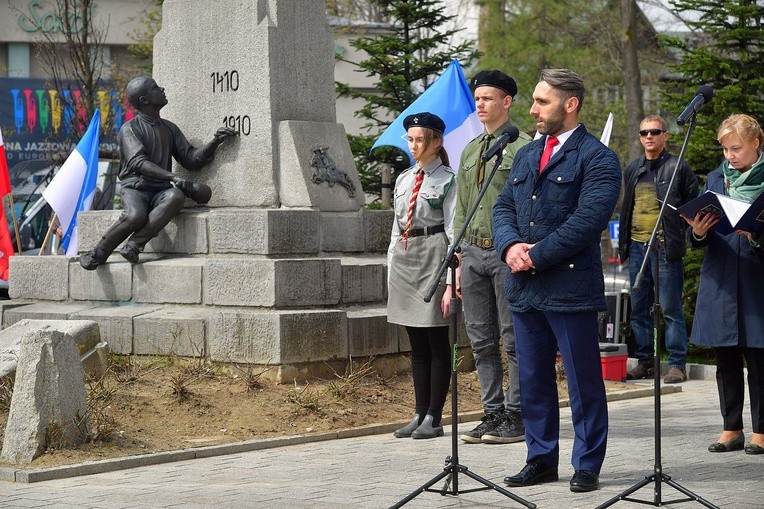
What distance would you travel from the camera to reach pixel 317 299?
1039 centimetres

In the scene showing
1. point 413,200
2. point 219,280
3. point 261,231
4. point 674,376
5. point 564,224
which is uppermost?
point 413,200

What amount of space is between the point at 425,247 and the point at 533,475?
220cm

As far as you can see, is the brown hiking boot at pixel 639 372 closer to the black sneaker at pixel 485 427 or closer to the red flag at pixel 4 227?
the black sneaker at pixel 485 427

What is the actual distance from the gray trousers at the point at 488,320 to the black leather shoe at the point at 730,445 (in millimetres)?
1189

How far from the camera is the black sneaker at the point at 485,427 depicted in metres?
8.63

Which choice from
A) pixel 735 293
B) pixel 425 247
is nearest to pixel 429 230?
pixel 425 247

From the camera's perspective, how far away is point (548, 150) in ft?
23.5

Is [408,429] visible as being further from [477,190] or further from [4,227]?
[4,227]

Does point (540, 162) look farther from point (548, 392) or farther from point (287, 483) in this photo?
point (287, 483)

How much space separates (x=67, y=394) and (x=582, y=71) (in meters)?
32.1

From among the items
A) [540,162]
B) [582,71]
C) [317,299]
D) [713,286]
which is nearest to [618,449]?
[713,286]

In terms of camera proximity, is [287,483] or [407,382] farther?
[407,382]

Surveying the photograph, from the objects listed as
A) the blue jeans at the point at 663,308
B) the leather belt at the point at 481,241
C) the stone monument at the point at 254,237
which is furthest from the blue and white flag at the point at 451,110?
the leather belt at the point at 481,241

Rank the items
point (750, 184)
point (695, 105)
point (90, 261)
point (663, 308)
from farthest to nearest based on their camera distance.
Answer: point (663, 308) < point (90, 261) < point (750, 184) < point (695, 105)
